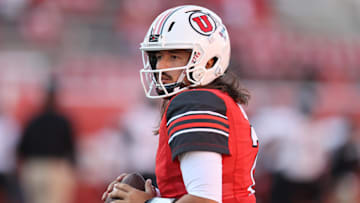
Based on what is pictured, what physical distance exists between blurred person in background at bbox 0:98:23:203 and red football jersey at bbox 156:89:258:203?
204 inches

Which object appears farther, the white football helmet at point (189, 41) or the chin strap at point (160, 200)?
the white football helmet at point (189, 41)

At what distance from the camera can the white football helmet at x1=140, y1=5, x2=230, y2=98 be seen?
7.80 ft

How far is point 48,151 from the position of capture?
6.19 meters

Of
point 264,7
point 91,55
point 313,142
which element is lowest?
point 313,142

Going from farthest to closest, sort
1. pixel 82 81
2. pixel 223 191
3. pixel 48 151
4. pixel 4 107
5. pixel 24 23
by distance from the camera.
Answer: pixel 24 23
pixel 82 81
pixel 4 107
pixel 48 151
pixel 223 191

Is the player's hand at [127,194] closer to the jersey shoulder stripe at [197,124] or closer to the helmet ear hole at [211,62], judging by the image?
the jersey shoulder stripe at [197,124]

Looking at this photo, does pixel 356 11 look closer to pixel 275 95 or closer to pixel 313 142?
pixel 275 95

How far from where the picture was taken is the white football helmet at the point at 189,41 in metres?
2.38

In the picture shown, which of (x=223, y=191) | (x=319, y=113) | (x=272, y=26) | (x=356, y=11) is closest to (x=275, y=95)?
(x=319, y=113)

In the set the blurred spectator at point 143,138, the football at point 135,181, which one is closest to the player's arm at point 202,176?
the football at point 135,181

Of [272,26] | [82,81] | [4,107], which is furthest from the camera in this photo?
[272,26]

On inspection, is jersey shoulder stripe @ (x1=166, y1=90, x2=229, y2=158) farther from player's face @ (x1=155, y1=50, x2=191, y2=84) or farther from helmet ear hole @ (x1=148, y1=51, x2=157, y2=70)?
helmet ear hole @ (x1=148, y1=51, x2=157, y2=70)

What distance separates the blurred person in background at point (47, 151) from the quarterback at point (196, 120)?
3745 millimetres

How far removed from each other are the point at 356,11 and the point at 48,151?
30.5 feet
